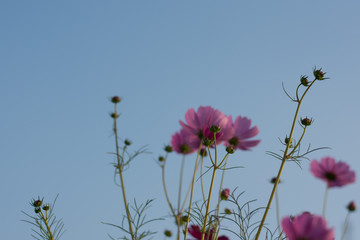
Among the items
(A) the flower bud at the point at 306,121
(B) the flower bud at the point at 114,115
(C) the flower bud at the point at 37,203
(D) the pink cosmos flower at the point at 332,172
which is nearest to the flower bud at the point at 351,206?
(D) the pink cosmos flower at the point at 332,172

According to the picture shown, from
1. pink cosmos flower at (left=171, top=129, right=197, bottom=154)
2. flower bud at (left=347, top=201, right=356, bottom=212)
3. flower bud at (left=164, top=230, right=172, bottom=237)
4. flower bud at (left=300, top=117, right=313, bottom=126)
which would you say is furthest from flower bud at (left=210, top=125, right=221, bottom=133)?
flower bud at (left=347, top=201, right=356, bottom=212)

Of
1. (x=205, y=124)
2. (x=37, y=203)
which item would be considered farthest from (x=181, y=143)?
(x=37, y=203)

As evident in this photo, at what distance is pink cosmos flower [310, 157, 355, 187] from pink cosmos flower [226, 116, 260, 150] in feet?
1.24

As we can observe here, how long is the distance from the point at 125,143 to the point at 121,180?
12.7 inches

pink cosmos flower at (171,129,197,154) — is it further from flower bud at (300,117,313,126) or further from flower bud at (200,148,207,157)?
flower bud at (300,117,313,126)

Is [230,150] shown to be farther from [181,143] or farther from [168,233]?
[168,233]

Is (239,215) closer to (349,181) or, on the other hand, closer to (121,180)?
(121,180)

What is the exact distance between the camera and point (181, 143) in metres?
1.07

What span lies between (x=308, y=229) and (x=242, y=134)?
0.47m

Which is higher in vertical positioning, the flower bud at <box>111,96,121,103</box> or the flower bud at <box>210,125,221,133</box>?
the flower bud at <box>111,96,121,103</box>

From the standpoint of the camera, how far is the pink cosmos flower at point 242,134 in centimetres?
100

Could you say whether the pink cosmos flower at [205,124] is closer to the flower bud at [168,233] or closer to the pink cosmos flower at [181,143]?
the pink cosmos flower at [181,143]

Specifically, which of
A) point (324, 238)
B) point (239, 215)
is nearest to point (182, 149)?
point (239, 215)

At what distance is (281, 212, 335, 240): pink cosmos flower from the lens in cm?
54
